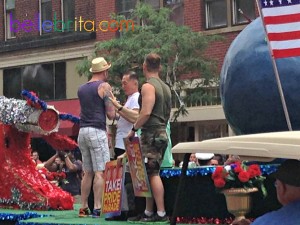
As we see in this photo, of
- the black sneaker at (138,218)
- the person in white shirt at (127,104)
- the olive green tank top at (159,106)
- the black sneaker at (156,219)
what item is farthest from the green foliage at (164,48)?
the black sneaker at (156,219)

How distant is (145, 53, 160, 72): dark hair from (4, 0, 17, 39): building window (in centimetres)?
2170

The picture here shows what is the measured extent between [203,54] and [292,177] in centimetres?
1688

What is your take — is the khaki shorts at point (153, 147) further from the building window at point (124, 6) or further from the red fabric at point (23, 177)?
the building window at point (124, 6)

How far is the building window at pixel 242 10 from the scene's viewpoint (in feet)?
71.4

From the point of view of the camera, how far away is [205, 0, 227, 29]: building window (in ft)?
73.6

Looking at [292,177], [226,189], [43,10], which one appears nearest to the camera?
[292,177]

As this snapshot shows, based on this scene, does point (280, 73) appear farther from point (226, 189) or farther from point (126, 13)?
point (126, 13)

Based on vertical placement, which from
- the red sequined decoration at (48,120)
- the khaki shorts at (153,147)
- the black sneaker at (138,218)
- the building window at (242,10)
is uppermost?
the building window at (242,10)

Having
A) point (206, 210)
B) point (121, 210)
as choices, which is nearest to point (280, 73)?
point (206, 210)

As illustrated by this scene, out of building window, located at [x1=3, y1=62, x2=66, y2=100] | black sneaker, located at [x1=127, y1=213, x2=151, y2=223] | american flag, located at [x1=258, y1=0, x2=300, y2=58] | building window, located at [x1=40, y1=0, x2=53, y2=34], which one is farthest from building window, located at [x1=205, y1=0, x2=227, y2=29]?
american flag, located at [x1=258, y1=0, x2=300, y2=58]

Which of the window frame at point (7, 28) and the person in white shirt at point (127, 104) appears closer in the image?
the person in white shirt at point (127, 104)

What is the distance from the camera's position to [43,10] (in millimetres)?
27109

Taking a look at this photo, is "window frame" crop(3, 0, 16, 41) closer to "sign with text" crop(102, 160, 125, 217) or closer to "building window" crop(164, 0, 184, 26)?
"building window" crop(164, 0, 184, 26)

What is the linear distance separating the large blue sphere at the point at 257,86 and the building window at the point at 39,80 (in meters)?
20.1
